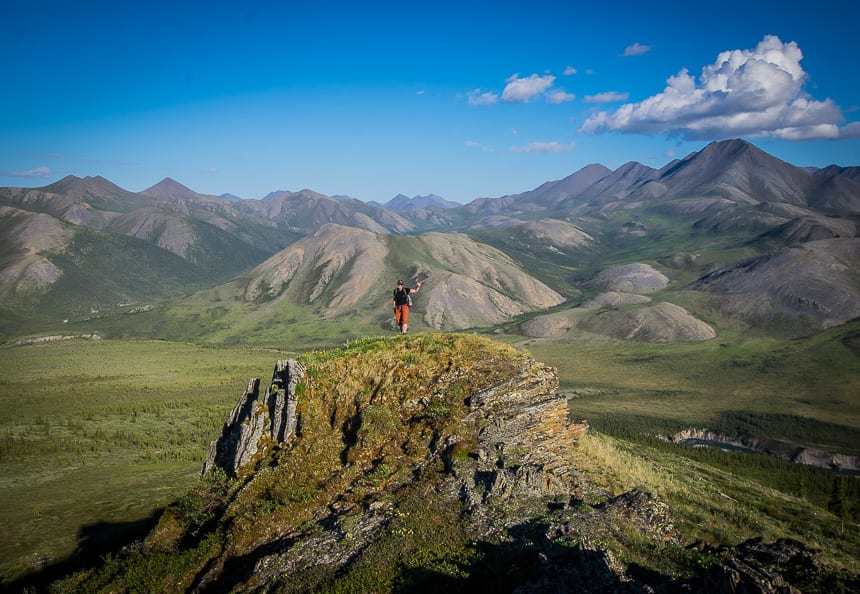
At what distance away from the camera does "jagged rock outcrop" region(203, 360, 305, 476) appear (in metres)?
28.7

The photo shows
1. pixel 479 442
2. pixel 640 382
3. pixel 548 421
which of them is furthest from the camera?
pixel 640 382

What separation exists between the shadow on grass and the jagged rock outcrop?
5543 millimetres

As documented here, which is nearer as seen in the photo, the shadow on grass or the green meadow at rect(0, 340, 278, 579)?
the shadow on grass

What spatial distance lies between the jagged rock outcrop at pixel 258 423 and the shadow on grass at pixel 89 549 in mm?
5543

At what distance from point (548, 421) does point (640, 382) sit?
146m

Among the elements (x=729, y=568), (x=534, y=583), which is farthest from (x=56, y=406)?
(x=729, y=568)

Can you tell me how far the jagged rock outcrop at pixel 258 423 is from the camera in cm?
2867

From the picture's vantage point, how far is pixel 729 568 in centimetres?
1275

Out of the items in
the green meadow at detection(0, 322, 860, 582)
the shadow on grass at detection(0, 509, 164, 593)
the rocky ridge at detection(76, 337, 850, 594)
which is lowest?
the green meadow at detection(0, 322, 860, 582)

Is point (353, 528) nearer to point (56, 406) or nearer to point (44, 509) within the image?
point (44, 509)

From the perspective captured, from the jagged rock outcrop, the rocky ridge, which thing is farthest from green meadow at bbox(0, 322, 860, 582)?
the jagged rock outcrop

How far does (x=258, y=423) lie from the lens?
29359 mm

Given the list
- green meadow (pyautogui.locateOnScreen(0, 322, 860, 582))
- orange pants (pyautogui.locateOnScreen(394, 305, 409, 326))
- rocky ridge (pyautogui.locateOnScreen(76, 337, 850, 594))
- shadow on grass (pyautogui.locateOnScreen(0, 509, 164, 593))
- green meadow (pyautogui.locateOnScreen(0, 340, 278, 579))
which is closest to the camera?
rocky ridge (pyautogui.locateOnScreen(76, 337, 850, 594))

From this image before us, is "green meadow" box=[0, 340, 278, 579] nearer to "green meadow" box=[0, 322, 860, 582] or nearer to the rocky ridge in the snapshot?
"green meadow" box=[0, 322, 860, 582]
